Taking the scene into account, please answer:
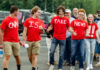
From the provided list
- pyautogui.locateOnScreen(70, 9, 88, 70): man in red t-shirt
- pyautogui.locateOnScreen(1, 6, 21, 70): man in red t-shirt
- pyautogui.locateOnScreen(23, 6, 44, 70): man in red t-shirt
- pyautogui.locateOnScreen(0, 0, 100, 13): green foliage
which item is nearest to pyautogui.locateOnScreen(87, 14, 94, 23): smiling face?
pyautogui.locateOnScreen(70, 9, 88, 70): man in red t-shirt

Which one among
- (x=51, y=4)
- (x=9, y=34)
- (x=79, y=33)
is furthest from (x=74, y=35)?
(x=51, y=4)

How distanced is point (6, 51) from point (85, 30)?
2425 millimetres

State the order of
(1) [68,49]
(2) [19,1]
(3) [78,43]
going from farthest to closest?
(2) [19,1], (1) [68,49], (3) [78,43]

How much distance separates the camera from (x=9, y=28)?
10.3m

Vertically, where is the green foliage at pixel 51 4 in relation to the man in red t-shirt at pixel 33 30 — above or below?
below

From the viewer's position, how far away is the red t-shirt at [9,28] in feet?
33.7

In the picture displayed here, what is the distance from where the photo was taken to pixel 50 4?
68375 millimetres

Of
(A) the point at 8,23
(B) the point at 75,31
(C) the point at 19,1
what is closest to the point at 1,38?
(A) the point at 8,23

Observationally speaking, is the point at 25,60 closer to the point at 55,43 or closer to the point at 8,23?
the point at 55,43

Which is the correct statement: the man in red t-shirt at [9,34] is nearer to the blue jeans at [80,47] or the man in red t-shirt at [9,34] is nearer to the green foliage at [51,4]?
the blue jeans at [80,47]

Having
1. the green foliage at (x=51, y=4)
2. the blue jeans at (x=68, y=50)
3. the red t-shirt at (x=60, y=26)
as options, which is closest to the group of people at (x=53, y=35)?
the red t-shirt at (x=60, y=26)

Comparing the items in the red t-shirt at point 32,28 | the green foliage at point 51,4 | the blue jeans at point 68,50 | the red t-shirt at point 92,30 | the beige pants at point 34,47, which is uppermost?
the red t-shirt at point 32,28

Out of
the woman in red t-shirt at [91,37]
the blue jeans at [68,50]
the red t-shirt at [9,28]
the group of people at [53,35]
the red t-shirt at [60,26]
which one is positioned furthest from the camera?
the blue jeans at [68,50]

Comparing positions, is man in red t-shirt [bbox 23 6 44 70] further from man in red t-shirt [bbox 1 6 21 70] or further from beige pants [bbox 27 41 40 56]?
man in red t-shirt [bbox 1 6 21 70]
